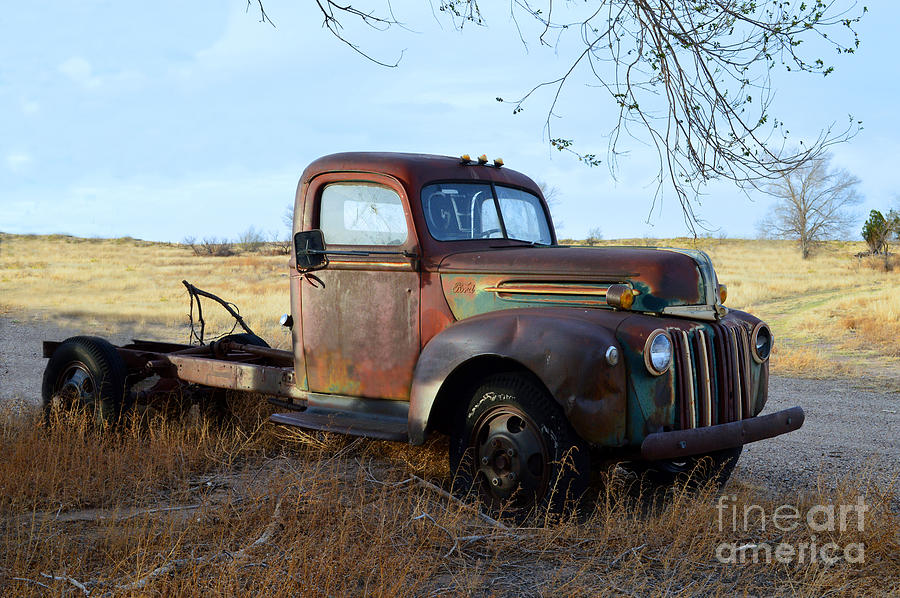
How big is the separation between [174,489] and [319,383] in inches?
47.7

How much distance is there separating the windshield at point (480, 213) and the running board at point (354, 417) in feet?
4.01

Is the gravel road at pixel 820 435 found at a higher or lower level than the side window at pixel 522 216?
lower

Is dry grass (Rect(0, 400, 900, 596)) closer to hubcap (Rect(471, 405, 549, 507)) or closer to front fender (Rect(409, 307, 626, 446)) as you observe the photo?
hubcap (Rect(471, 405, 549, 507))

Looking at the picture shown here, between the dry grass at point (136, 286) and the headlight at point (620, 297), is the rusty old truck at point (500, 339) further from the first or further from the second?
the dry grass at point (136, 286)

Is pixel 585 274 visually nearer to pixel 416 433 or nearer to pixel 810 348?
pixel 416 433

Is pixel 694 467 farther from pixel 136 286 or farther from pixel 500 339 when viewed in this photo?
pixel 136 286

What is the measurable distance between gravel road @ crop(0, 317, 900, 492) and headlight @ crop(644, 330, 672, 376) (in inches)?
61.2

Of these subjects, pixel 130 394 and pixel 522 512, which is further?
pixel 130 394

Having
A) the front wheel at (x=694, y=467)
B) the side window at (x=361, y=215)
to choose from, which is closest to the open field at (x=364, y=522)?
the front wheel at (x=694, y=467)

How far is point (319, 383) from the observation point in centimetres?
591

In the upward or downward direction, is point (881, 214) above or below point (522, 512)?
above

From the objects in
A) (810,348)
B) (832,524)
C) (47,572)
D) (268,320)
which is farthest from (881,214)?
(47,572)

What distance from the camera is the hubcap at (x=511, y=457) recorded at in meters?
4.63

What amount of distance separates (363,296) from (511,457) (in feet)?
5.30
